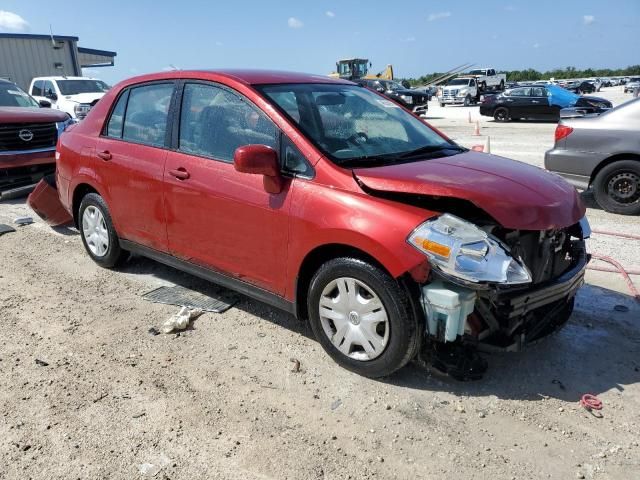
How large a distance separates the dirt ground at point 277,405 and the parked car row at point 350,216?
273 mm

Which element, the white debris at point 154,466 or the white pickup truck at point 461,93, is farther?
the white pickup truck at point 461,93

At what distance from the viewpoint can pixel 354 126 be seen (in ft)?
12.3

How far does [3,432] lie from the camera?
2.79 metres

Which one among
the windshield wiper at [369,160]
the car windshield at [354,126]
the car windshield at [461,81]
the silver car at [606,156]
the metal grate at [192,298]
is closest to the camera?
the windshield wiper at [369,160]

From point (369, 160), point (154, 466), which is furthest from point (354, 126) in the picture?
point (154, 466)

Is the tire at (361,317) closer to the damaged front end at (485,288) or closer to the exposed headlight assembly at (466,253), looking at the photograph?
the damaged front end at (485,288)

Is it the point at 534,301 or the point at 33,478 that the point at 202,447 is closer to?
the point at 33,478

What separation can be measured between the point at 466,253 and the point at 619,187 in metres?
5.28

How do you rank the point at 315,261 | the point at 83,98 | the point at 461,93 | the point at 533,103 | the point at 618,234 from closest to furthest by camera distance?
the point at 315,261
the point at 618,234
the point at 83,98
the point at 533,103
the point at 461,93

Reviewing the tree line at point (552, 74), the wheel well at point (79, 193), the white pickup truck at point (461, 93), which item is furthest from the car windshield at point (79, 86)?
the tree line at point (552, 74)

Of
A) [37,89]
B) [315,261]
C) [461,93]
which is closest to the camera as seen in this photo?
[315,261]

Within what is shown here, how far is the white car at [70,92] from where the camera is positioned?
14758mm

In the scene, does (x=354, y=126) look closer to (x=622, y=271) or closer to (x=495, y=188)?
(x=495, y=188)

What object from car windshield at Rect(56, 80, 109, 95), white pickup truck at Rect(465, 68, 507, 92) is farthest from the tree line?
car windshield at Rect(56, 80, 109, 95)
